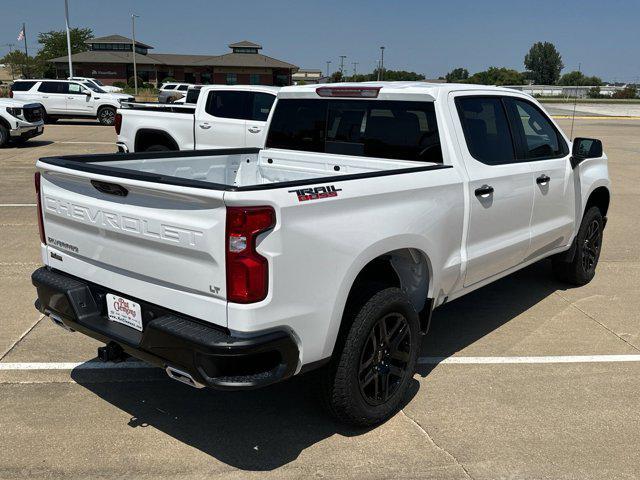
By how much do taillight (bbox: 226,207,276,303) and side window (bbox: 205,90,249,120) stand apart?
8.95m

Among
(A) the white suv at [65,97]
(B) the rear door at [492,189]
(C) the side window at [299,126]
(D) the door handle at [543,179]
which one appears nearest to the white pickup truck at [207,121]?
(C) the side window at [299,126]

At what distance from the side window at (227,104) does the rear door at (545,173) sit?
7031mm

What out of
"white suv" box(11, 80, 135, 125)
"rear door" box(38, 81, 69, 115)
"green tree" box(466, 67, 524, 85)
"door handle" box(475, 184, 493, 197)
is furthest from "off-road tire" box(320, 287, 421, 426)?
"green tree" box(466, 67, 524, 85)

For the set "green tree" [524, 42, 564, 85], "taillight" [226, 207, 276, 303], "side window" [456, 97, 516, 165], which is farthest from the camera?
"green tree" [524, 42, 564, 85]

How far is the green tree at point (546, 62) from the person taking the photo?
151 m

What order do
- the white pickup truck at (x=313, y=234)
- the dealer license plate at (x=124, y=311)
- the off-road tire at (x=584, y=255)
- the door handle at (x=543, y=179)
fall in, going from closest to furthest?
the white pickup truck at (x=313, y=234), the dealer license plate at (x=124, y=311), the door handle at (x=543, y=179), the off-road tire at (x=584, y=255)

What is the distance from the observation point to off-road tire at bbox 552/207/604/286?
6.00 metres

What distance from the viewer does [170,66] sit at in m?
77.9

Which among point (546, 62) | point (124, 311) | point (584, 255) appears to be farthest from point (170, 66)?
point (546, 62)

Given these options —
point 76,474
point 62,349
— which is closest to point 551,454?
point 76,474

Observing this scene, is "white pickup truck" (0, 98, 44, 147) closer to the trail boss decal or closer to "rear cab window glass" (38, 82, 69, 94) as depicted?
"rear cab window glass" (38, 82, 69, 94)

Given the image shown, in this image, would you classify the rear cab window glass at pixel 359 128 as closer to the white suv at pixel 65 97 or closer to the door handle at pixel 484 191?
the door handle at pixel 484 191

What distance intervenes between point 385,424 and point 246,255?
157 centimetres

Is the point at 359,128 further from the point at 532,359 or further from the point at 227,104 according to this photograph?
the point at 227,104
